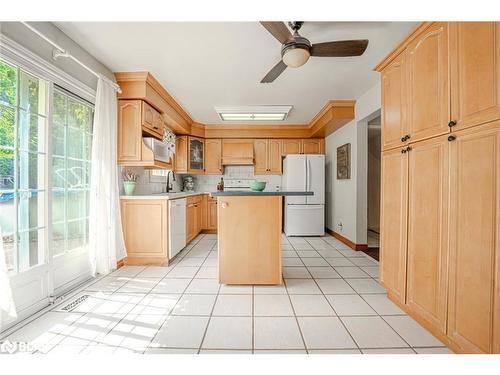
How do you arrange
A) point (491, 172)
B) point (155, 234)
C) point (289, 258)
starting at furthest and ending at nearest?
point (289, 258), point (155, 234), point (491, 172)

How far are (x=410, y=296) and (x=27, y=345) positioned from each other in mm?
2691

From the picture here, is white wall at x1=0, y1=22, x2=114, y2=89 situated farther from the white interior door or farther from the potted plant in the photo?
the white interior door

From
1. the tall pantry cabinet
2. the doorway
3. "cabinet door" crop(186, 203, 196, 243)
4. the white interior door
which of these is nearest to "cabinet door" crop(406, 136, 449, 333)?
the tall pantry cabinet

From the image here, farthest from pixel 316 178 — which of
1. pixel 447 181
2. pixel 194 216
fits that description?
pixel 447 181

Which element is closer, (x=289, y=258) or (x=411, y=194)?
(x=411, y=194)

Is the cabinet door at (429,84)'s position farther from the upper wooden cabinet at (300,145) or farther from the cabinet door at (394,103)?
the upper wooden cabinet at (300,145)

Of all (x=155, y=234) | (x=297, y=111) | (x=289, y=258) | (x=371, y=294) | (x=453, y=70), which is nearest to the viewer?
(x=453, y=70)

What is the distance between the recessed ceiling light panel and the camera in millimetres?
3766

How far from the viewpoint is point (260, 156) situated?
5.12 m

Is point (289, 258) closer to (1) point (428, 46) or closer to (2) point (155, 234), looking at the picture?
(2) point (155, 234)

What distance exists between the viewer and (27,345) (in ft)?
4.59

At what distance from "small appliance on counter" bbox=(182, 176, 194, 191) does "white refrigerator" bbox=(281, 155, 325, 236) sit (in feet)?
7.36
